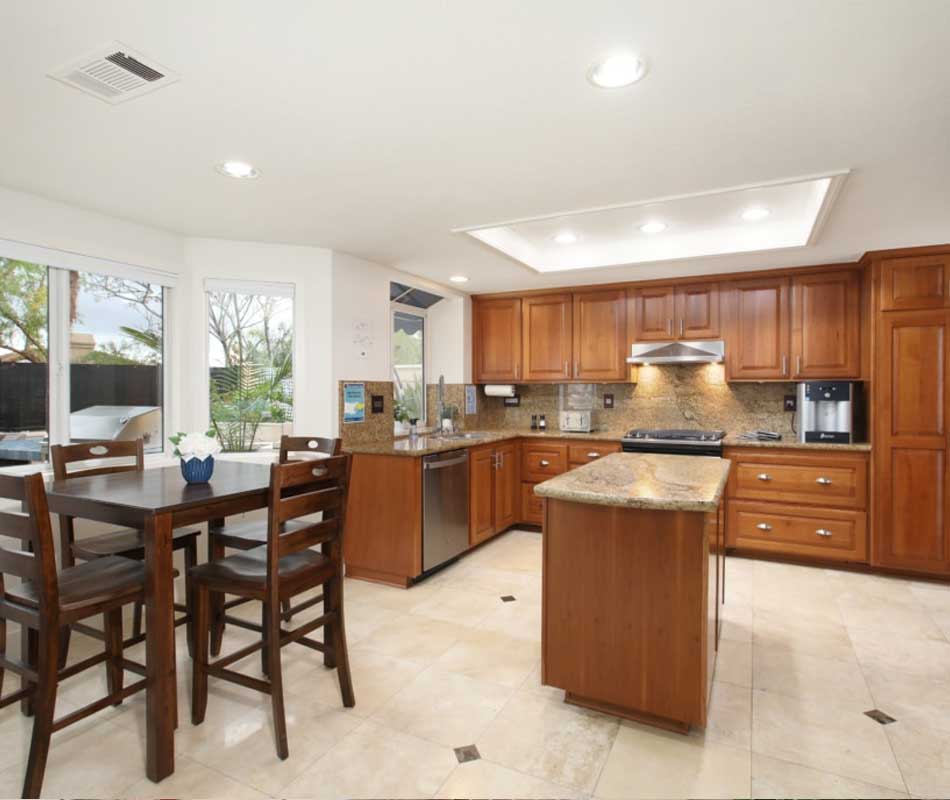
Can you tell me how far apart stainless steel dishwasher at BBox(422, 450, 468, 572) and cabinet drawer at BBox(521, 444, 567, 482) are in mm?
969

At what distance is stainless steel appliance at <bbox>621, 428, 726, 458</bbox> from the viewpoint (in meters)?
4.21

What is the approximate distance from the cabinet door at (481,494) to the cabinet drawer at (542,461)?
0.53 metres

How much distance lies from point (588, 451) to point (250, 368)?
107 inches

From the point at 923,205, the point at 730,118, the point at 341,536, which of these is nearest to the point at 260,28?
the point at 730,118

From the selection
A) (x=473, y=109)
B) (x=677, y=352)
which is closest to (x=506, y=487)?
(x=677, y=352)

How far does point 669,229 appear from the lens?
3795 mm

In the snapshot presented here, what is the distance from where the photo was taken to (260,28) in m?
1.52

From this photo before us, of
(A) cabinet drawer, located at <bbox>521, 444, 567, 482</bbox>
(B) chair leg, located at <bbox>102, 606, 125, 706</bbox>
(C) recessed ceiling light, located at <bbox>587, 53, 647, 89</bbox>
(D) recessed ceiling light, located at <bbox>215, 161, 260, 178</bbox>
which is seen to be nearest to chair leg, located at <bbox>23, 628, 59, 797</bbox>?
(B) chair leg, located at <bbox>102, 606, 125, 706</bbox>

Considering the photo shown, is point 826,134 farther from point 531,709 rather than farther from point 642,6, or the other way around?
point 531,709

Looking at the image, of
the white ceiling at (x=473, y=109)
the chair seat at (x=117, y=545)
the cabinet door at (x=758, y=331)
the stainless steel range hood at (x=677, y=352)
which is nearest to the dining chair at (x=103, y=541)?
the chair seat at (x=117, y=545)

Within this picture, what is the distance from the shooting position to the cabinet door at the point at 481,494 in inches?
165

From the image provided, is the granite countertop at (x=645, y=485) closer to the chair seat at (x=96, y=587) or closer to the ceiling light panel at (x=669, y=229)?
the ceiling light panel at (x=669, y=229)

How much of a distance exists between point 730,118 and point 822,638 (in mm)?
2532

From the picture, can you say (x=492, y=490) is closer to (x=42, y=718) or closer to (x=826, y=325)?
(x=826, y=325)
